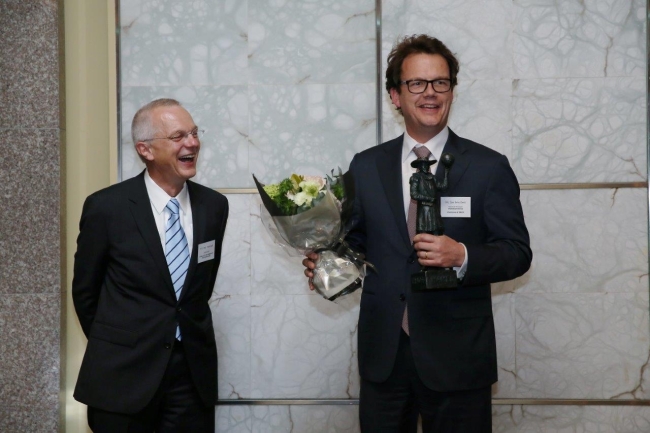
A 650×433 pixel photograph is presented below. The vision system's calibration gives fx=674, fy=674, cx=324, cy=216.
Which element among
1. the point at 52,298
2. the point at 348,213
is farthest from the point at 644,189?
the point at 52,298

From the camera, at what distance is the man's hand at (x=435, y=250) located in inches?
85.2

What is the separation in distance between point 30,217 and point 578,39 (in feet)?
9.77

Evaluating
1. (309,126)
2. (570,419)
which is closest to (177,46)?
(309,126)

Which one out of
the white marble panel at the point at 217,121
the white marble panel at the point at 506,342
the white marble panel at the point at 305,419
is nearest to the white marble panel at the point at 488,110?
the white marble panel at the point at 506,342

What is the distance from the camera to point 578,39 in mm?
3545

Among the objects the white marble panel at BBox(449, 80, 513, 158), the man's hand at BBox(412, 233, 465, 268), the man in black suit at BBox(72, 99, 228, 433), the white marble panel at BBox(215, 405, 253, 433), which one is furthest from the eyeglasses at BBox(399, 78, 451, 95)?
the white marble panel at BBox(215, 405, 253, 433)

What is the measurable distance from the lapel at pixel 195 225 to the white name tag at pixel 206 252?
0.02 meters

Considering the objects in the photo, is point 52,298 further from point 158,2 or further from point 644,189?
point 644,189

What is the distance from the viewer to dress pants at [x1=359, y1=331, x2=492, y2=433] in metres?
2.30

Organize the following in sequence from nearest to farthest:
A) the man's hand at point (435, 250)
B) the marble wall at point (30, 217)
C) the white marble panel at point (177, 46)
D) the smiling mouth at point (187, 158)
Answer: the man's hand at point (435, 250) < the smiling mouth at point (187, 158) < the marble wall at point (30, 217) < the white marble panel at point (177, 46)

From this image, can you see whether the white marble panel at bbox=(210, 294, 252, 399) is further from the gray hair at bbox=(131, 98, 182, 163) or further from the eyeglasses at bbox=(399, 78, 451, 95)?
the eyeglasses at bbox=(399, 78, 451, 95)

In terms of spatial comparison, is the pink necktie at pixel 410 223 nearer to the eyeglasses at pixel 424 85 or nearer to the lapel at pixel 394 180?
the lapel at pixel 394 180

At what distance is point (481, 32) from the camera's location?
11.7 feet

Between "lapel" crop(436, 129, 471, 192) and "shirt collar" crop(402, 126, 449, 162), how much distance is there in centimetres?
2
